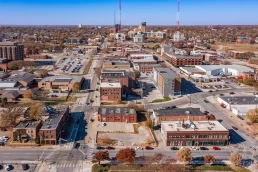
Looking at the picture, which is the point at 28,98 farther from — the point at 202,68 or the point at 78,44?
the point at 78,44

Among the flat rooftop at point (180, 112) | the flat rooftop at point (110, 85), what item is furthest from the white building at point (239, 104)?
the flat rooftop at point (110, 85)

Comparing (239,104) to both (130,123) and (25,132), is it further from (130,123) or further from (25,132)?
(25,132)

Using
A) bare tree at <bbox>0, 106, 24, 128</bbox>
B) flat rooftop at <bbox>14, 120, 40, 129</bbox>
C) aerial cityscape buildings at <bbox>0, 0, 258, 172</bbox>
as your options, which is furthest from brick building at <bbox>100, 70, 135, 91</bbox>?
flat rooftop at <bbox>14, 120, 40, 129</bbox>

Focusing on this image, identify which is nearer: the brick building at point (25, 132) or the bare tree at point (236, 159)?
the bare tree at point (236, 159)

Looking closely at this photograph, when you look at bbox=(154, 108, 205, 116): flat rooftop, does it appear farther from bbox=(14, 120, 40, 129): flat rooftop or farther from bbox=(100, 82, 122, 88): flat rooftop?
bbox=(14, 120, 40, 129): flat rooftop

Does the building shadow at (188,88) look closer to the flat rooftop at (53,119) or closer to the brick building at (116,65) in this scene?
the brick building at (116,65)

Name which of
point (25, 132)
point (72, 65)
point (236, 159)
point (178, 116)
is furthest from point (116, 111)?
point (72, 65)

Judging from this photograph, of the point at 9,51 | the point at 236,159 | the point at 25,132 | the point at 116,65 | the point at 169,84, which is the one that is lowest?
the point at 236,159

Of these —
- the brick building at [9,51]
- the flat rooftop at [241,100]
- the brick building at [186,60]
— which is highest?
the brick building at [9,51]
